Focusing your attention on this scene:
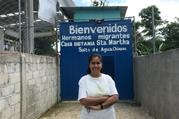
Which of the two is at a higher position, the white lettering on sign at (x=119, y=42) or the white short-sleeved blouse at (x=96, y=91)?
the white lettering on sign at (x=119, y=42)

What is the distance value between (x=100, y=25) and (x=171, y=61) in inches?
315

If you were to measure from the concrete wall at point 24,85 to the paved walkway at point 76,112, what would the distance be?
28 centimetres

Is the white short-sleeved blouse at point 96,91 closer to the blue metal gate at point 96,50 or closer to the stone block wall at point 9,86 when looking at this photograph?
the stone block wall at point 9,86

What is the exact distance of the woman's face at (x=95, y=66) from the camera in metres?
5.45

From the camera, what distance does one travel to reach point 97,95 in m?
5.37

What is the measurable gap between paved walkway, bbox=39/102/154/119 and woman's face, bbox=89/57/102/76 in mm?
7187

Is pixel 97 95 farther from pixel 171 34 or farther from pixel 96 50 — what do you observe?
pixel 171 34

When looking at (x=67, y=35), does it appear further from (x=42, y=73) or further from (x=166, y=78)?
(x=166, y=78)

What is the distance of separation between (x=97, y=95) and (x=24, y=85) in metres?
5.33

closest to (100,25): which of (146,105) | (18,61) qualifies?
(146,105)

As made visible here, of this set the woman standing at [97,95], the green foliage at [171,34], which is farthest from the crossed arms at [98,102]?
the green foliage at [171,34]

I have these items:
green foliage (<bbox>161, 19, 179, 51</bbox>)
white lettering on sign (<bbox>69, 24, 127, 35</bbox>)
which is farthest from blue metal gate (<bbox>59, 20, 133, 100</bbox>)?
green foliage (<bbox>161, 19, 179, 51</bbox>)

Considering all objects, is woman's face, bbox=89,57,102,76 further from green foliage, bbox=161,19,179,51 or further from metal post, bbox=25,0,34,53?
green foliage, bbox=161,19,179,51

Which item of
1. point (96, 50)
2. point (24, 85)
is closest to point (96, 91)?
point (24, 85)
